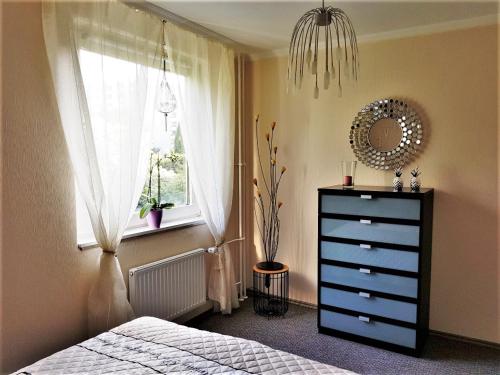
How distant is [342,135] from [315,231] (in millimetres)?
886

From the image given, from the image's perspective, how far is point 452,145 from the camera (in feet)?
9.58

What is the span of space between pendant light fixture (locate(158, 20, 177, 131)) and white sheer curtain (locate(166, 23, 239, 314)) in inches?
1.8

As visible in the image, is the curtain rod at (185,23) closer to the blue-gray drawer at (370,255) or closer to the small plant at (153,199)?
the small plant at (153,199)

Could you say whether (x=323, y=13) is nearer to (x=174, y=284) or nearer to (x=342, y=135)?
(x=342, y=135)

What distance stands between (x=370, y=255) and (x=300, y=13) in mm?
1765

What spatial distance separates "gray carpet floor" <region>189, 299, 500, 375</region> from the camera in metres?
2.60

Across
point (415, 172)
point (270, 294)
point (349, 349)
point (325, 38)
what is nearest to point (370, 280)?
point (349, 349)

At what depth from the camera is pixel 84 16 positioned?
221 cm

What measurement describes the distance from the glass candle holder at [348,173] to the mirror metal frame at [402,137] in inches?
3.8

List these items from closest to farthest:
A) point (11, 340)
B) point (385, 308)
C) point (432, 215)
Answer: point (11, 340) → point (385, 308) → point (432, 215)

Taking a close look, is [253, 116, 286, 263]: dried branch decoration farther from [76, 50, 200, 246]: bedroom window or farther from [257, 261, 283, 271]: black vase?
[76, 50, 200, 246]: bedroom window

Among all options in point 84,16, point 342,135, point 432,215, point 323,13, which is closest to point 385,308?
point 432,215

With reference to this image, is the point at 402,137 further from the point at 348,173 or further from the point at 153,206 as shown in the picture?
the point at 153,206

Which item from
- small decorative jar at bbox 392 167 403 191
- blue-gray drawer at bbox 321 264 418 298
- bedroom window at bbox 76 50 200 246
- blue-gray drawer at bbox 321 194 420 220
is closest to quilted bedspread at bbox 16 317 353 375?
bedroom window at bbox 76 50 200 246
